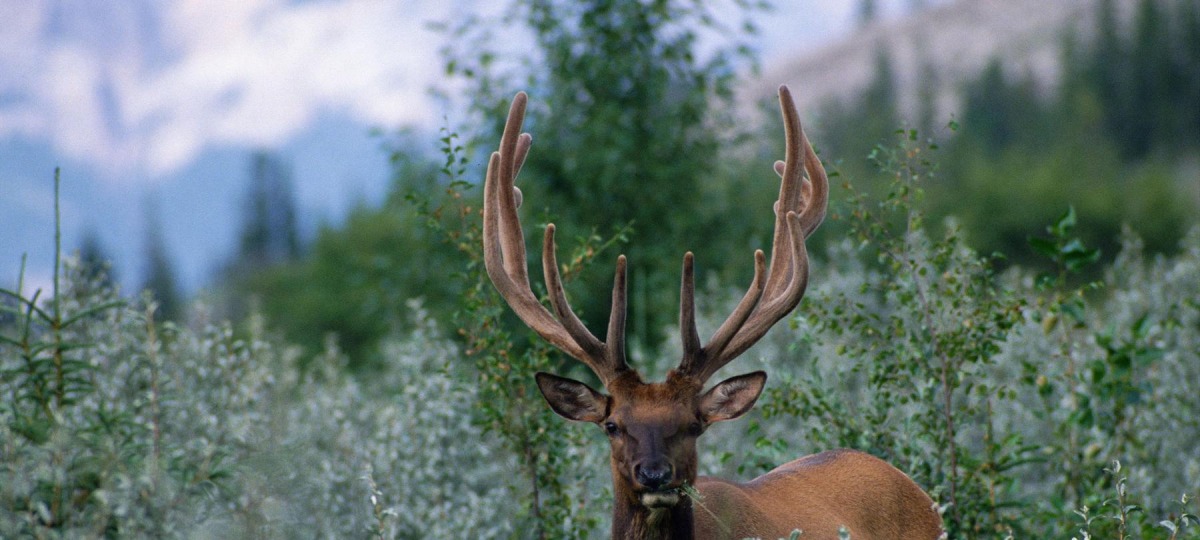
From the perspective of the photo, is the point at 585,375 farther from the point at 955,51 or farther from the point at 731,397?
the point at 955,51

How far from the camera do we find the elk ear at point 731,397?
509 cm

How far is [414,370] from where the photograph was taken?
7488 mm

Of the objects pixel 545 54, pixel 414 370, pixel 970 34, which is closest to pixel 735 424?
pixel 414 370

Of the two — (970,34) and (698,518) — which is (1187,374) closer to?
(698,518)

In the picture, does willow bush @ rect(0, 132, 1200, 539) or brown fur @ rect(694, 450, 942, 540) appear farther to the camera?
willow bush @ rect(0, 132, 1200, 539)

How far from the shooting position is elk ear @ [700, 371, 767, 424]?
16.7 ft

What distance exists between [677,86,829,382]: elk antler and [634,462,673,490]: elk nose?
55 centimetres

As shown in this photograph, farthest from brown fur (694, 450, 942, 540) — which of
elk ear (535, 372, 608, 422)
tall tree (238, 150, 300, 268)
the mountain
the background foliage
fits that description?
the mountain

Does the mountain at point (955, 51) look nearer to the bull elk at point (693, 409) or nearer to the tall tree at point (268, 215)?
the tall tree at point (268, 215)

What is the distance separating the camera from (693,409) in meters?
5.01

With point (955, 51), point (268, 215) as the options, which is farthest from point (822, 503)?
point (955, 51)

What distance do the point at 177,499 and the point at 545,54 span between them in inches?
356

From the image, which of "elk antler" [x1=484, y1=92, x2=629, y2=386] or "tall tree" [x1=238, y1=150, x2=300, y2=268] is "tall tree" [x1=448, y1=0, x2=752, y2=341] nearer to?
"elk antler" [x1=484, y1=92, x2=629, y2=386]

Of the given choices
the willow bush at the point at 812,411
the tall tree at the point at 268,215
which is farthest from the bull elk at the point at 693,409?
the tall tree at the point at 268,215
